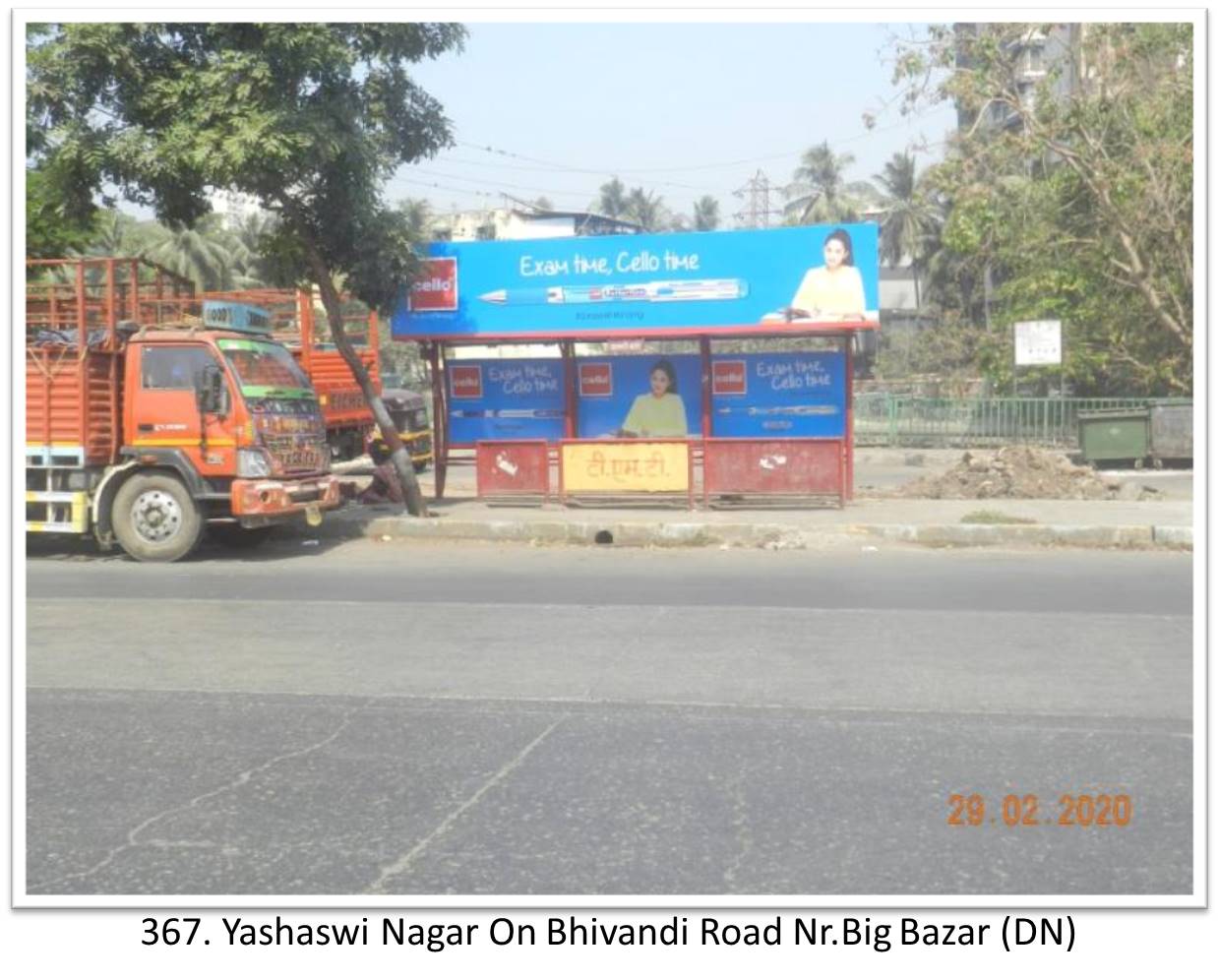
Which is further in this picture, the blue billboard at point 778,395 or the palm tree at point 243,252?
the palm tree at point 243,252

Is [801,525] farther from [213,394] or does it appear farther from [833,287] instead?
[213,394]

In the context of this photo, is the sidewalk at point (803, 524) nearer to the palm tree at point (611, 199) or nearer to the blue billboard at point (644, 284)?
the blue billboard at point (644, 284)

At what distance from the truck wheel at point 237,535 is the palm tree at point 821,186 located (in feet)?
181

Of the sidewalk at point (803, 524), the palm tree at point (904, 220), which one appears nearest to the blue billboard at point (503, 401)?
the sidewalk at point (803, 524)

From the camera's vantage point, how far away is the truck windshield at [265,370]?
13.5 m

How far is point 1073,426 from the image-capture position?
2791cm

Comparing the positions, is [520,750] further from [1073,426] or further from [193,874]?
[1073,426]

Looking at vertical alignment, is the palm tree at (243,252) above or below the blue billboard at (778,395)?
above

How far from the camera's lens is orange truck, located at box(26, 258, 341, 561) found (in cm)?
1331

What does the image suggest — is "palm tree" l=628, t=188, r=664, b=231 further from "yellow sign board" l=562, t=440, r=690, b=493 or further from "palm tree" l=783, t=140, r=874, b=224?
"yellow sign board" l=562, t=440, r=690, b=493

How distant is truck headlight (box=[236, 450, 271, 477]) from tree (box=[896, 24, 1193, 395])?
1447cm

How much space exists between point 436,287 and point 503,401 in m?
1.94

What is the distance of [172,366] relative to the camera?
13.4 m

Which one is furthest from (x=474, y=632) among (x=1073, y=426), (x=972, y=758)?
(x=1073, y=426)
